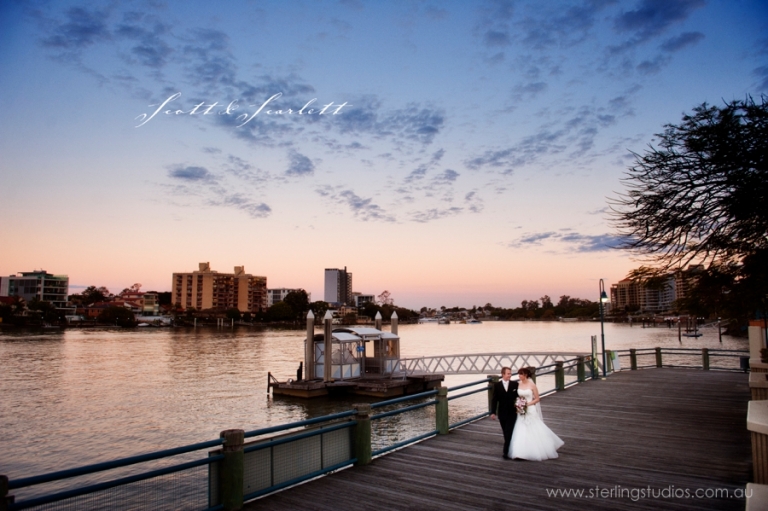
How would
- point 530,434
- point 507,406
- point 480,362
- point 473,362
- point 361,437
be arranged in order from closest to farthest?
point 361,437 → point 530,434 → point 507,406 → point 473,362 → point 480,362

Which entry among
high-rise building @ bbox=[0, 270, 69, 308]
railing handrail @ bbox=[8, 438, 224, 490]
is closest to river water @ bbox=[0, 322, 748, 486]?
railing handrail @ bbox=[8, 438, 224, 490]

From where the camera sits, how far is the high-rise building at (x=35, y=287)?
593ft

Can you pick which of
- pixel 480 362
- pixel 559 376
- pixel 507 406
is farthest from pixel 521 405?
pixel 480 362

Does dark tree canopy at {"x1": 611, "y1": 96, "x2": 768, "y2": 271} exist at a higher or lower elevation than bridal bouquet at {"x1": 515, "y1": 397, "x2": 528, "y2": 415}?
higher

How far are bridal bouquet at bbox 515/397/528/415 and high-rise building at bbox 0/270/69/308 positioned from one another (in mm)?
207006

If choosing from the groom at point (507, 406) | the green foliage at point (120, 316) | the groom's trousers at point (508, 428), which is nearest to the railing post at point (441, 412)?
the groom at point (507, 406)

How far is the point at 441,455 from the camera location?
33.9ft

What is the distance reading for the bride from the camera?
978 cm

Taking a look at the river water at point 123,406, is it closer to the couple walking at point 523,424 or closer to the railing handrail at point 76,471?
the railing handrail at point 76,471

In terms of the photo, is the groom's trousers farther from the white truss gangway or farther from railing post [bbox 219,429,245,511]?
the white truss gangway

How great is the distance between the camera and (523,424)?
9953 millimetres

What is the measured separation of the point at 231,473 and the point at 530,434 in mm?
5643

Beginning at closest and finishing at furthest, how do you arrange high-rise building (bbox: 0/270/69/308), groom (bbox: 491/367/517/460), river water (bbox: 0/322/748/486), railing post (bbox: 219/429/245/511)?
railing post (bbox: 219/429/245/511) → groom (bbox: 491/367/517/460) → river water (bbox: 0/322/748/486) → high-rise building (bbox: 0/270/69/308)

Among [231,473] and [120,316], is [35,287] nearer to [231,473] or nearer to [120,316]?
[120,316]
